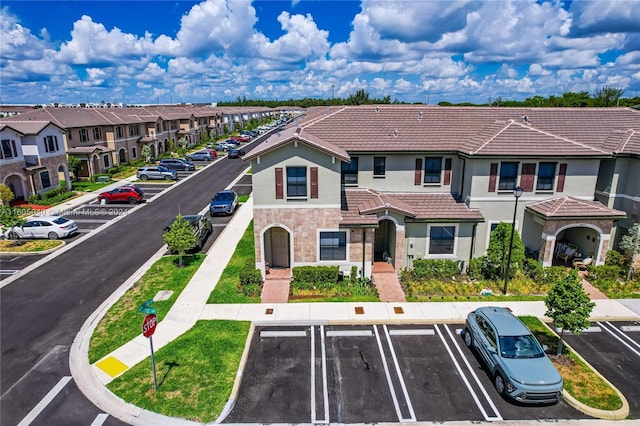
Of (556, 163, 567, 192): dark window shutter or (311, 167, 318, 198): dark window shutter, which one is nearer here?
(311, 167, 318, 198): dark window shutter

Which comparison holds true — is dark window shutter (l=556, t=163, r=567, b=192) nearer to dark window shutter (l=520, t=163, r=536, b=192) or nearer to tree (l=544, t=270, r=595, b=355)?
dark window shutter (l=520, t=163, r=536, b=192)

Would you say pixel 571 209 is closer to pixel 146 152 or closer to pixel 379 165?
pixel 379 165

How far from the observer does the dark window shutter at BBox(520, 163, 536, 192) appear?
21.6 metres

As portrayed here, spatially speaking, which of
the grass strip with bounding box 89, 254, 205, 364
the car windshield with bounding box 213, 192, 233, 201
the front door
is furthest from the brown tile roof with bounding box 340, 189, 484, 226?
the car windshield with bounding box 213, 192, 233, 201

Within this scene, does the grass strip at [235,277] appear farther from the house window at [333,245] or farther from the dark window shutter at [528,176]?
the dark window shutter at [528,176]

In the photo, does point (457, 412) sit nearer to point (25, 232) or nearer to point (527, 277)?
point (527, 277)

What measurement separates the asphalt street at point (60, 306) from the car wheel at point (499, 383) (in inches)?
469

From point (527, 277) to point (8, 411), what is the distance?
Result: 2255 cm

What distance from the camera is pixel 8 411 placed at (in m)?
11.7

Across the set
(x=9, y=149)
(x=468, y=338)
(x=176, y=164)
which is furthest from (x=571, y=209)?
(x=176, y=164)

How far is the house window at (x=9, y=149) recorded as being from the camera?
32.5 meters

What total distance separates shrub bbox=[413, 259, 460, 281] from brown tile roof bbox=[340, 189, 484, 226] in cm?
234

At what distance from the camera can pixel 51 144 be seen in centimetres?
3769

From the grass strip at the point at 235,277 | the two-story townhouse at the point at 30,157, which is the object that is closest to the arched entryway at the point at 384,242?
the grass strip at the point at 235,277
